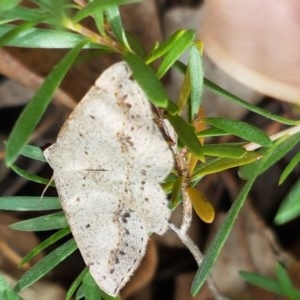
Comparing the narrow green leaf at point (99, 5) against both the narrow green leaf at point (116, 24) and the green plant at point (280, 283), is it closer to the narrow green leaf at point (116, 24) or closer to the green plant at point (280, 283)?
the narrow green leaf at point (116, 24)

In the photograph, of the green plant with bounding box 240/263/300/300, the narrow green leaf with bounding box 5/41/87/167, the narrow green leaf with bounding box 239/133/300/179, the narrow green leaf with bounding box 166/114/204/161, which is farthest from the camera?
the green plant with bounding box 240/263/300/300

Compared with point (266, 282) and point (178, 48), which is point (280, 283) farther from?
point (178, 48)

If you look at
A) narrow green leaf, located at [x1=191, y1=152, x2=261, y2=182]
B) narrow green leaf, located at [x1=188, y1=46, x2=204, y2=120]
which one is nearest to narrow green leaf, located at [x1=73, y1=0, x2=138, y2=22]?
narrow green leaf, located at [x1=188, y1=46, x2=204, y2=120]

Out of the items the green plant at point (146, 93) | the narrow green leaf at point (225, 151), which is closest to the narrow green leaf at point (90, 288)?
the green plant at point (146, 93)

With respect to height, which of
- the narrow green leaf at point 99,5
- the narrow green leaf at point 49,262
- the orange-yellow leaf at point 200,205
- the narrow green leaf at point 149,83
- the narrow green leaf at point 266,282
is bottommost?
the narrow green leaf at point 266,282

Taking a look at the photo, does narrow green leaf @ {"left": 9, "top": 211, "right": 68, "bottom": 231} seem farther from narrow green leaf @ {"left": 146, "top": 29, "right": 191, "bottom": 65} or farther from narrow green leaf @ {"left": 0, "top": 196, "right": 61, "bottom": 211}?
narrow green leaf @ {"left": 146, "top": 29, "right": 191, "bottom": 65}
